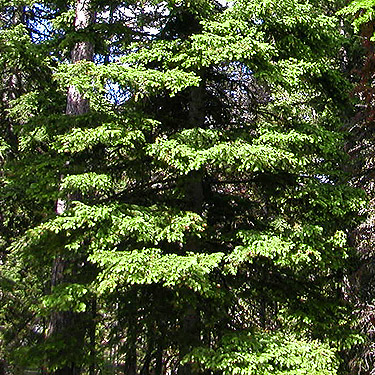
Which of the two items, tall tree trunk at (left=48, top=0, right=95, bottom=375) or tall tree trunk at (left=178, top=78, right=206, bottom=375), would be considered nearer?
tall tree trunk at (left=178, top=78, right=206, bottom=375)

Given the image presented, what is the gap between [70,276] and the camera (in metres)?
7.71

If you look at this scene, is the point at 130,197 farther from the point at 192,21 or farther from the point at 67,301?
the point at 192,21

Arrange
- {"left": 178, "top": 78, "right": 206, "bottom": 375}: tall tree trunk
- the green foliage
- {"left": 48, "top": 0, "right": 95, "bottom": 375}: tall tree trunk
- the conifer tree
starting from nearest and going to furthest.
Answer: the green foliage → the conifer tree → {"left": 178, "top": 78, "right": 206, "bottom": 375}: tall tree trunk → {"left": 48, "top": 0, "right": 95, "bottom": 375}: tall tree trunk

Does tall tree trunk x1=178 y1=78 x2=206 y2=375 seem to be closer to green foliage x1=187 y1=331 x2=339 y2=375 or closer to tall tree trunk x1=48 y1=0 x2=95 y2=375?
green foliage x1=187 y1=331 x2=339 y2=375

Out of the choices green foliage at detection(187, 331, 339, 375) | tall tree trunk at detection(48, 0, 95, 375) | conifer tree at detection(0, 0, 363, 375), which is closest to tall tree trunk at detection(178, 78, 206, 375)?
conifer tree at detection(0, 0, 363, 375)

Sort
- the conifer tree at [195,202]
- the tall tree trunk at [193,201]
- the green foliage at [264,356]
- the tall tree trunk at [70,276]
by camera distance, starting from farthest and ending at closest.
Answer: the tall tree trunk at [70,276] < the tall tree trunk at [193,201] < the conifer tree at [195,202] < the green foliage at [264,356]

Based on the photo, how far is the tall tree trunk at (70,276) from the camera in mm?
7191

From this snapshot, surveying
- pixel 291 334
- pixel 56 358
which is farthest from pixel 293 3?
pixel 56 358

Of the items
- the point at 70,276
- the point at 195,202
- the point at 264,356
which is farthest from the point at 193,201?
the point at 264,356

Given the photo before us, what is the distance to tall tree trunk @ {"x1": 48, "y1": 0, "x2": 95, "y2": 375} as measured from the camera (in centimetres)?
719

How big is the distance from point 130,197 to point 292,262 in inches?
107

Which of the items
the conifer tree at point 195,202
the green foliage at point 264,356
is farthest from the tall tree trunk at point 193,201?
the green foliage at point 264,356

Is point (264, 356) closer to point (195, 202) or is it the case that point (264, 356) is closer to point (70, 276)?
point (195, 202)

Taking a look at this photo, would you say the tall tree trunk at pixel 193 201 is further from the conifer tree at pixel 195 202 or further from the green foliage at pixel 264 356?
the green foliage at pixel 264 356
